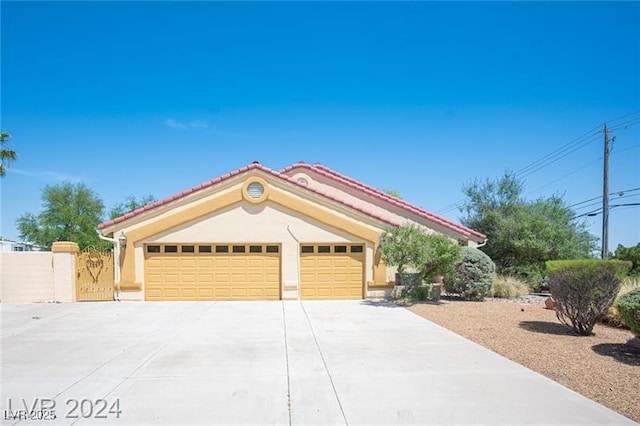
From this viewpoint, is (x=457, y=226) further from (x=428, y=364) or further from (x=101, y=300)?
(x=101, y=300)

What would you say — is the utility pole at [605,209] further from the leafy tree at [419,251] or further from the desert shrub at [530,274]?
the leafy tree at [419,251]

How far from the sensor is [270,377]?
259 inches

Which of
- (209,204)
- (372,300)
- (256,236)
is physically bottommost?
(372,300)

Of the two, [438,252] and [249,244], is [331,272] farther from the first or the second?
[438,252]

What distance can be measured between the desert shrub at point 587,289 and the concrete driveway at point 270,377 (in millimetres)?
2912

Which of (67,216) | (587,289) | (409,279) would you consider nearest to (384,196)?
(409,279)

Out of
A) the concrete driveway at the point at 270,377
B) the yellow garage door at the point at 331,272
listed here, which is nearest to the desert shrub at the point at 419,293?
the yellow garage door at the point at 331,272

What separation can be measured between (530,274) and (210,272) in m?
15.6

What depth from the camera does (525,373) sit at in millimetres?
6895

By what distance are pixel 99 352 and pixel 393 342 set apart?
604 centimetres

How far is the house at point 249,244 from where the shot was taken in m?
16.0

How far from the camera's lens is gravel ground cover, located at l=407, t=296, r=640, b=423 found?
618cm

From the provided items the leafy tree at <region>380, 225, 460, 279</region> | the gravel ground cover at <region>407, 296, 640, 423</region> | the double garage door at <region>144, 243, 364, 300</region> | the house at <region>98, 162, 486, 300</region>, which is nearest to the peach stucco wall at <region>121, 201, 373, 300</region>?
the house at <region>98, 162, 486, 300</region>

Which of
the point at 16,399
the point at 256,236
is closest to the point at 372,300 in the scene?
the point at 256,236
